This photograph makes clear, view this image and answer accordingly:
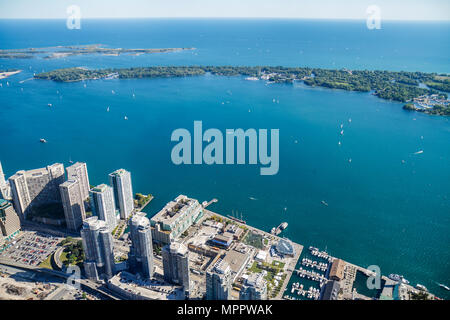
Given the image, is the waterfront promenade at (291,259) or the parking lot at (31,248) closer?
the waterfront promenade at (291,259)

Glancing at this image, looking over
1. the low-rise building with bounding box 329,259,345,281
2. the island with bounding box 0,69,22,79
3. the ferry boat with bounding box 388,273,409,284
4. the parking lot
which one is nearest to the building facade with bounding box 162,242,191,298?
the low-rise building with bounding box 329,259,345,281

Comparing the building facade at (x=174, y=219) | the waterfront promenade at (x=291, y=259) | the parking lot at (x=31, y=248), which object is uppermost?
the building facade at (x=174, y=219)

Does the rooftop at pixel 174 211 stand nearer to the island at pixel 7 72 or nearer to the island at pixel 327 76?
the island at pixel 327 76

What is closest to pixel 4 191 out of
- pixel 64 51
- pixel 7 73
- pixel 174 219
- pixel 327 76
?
pixel 174 219

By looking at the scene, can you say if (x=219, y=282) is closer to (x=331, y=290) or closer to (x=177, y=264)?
(x=177, y=264)

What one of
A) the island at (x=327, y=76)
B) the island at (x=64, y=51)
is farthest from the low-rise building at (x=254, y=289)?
the island at (x=64, y=51)
